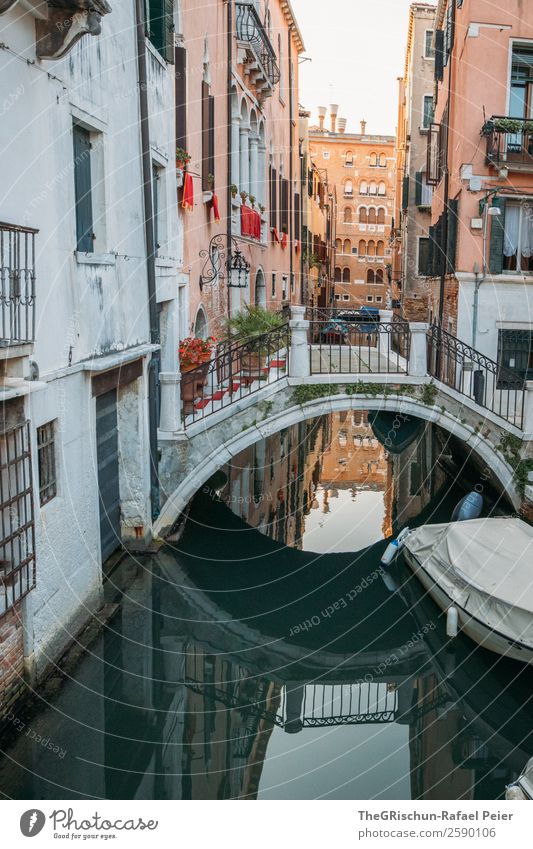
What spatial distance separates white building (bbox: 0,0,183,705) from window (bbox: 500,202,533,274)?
271 inches

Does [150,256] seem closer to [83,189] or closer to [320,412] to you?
[83,189]

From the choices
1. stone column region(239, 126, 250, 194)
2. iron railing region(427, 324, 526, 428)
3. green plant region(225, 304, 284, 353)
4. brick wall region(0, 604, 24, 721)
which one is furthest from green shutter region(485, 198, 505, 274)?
brick wall region(0, 604, 24, 721)

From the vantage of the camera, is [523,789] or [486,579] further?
[486,579]

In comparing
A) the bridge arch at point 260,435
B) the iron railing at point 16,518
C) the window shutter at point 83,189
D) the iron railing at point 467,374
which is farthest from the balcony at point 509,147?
the iron railing at point 16,518

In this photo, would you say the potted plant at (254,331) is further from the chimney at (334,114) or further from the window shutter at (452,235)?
the chimney at (334,114)

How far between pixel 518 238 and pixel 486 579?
8.90m

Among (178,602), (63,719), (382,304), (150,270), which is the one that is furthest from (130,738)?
(382,304)

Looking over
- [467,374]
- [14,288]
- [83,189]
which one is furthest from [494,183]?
[14,288]

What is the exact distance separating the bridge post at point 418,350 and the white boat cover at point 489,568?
2603mm

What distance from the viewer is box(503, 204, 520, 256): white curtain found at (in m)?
16.2

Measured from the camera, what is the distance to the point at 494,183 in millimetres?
16109

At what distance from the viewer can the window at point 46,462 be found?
8.05m

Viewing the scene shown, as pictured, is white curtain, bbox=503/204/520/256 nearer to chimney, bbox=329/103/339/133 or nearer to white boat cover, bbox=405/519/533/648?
white boat cover, bbox=405/519/533/648

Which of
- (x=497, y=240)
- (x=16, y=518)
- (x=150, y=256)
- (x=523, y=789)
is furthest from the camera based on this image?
(x=497, y=240)
